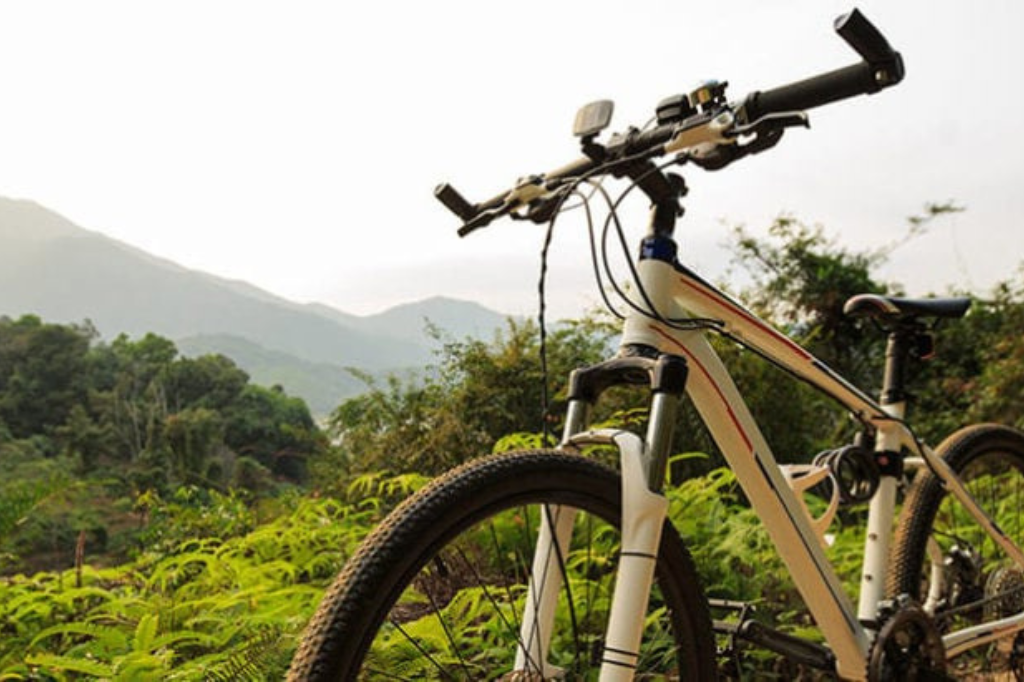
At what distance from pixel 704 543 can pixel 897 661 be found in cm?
101

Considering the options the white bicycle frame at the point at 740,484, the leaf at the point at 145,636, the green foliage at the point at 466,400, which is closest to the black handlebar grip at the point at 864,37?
the white bicycle frame at the point at 740,484

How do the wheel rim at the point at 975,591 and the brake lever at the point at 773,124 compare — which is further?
the wheel rim at the point at 975,591

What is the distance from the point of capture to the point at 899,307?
2562 mm

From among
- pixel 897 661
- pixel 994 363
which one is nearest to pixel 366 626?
pixel 897 661

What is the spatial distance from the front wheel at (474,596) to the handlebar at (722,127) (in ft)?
1.81

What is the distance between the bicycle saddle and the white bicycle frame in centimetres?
31

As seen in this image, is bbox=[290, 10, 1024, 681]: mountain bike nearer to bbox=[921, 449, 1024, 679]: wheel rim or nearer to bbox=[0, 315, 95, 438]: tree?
bbox=[921, 449, 1024, 679]: wheel rim

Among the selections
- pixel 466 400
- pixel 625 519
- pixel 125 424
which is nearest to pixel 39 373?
pixel 125 424

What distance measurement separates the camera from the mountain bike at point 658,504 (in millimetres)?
1261

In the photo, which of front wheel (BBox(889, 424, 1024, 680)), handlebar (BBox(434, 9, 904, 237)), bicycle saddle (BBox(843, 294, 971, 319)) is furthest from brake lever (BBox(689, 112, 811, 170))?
front wheel (BBox(889, 424, 1024, 680))

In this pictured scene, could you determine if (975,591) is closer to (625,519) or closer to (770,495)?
(770,495)

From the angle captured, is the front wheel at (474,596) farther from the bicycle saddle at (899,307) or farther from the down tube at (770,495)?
the bicycle saddle at (899,307)

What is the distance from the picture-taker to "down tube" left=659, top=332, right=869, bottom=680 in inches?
68.9

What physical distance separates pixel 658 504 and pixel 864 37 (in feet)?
2.55
